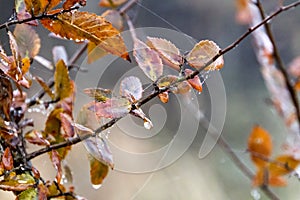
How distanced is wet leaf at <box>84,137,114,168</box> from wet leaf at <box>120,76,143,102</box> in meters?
0.04

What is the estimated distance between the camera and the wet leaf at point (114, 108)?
1.06 ft

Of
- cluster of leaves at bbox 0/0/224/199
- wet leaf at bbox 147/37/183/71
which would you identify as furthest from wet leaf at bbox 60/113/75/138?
wet leaf at bbox 147/37/183/71

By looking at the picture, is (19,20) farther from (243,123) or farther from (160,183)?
(243,123)

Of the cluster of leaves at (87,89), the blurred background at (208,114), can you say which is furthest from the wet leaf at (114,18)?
the blurred background at (208,114)

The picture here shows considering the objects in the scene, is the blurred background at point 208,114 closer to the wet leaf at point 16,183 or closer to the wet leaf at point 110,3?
the wet leaf at point 110,3

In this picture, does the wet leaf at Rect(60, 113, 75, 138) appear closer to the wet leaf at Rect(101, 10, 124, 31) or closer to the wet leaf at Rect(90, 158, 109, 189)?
the wet leaf at Rect(90, 158, 109, 189)

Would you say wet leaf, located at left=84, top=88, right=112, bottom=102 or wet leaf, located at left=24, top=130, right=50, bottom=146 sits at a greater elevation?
wet leaf, located at left=24, top=130, right=50, bottom=146

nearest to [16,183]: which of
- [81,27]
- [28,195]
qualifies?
[28,195]

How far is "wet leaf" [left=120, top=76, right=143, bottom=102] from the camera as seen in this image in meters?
0.34

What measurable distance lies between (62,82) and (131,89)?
0.11 m

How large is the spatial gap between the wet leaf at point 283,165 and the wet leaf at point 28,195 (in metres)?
0.45

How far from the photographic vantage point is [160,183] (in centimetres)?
174

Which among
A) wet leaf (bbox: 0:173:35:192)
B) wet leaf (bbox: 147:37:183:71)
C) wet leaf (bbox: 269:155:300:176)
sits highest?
wet leaf (bbox: 147:37:183:71)

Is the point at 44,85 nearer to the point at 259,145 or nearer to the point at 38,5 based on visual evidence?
the point at 38,5
